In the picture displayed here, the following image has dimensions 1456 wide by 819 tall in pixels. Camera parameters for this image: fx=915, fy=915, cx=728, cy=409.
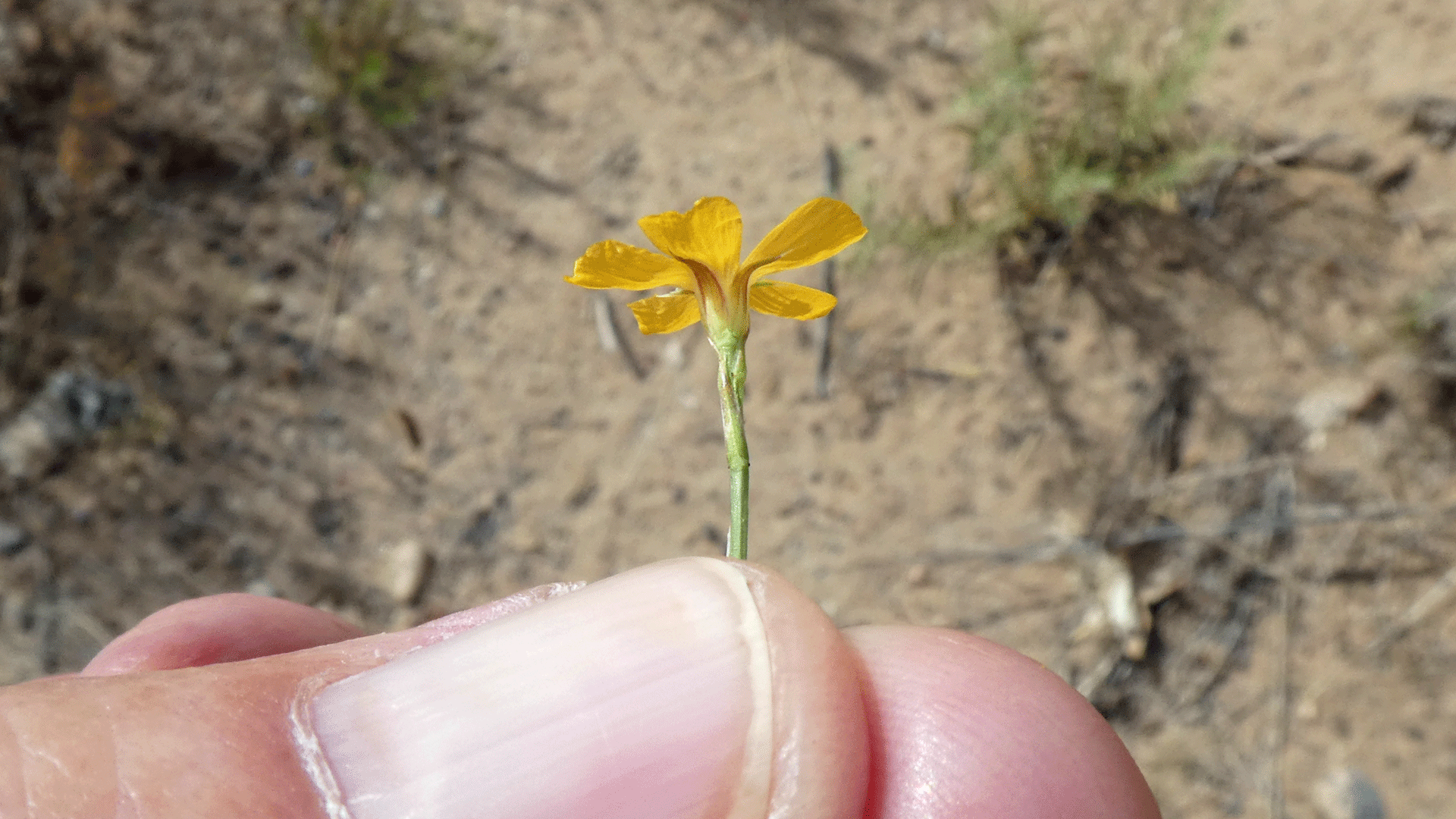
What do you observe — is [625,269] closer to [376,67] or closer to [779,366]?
[779,366]

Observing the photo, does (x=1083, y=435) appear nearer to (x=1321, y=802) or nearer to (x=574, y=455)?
(x=1321, y=802)

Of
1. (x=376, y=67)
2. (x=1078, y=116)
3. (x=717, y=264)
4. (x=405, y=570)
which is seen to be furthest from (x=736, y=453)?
(x=376, y=67)

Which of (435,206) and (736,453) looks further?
(435,206)

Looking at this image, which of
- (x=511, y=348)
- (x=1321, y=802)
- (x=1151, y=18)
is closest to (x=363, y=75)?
(x=511, y=348)

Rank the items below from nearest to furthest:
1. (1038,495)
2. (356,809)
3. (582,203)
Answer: (356,809)
(1038,495)
(582,203)

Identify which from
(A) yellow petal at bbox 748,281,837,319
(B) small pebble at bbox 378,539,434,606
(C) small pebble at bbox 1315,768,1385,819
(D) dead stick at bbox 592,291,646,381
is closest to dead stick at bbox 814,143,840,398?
(D) dead stick at bbox 592,291,646,381

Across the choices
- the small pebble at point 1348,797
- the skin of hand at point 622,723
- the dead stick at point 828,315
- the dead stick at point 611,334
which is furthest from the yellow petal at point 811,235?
the small pebble at point 1348,797

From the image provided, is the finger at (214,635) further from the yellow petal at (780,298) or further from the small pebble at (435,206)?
the small pebble at (435,206)
